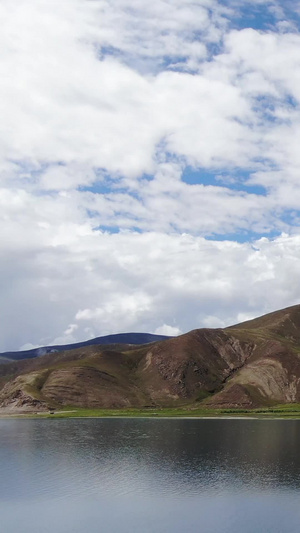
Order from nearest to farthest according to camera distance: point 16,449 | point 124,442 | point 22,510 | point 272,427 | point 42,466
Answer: point 22,510 < point 42,466 < point 16,449 < point 124,442 < point 272,427

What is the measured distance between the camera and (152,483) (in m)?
74.5

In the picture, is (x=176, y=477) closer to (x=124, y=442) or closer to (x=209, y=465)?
(x=209, y=465)

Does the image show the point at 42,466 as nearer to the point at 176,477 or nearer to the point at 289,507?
the point at 176,477

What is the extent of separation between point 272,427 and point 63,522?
103792mm

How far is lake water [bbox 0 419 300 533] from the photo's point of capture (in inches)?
2208

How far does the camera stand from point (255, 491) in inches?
2687

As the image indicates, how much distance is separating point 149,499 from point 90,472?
20.0m

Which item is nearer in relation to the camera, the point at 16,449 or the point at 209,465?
the point at 209,465

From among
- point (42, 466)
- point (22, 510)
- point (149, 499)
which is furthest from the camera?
point (42, 466)

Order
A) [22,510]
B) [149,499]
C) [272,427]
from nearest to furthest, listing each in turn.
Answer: [22,510] < [149,499] < [272,427]

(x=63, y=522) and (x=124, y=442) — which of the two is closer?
(x=63, y=522)

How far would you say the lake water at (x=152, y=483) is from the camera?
56.1 meters

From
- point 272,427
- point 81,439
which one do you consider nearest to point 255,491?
point 81,439

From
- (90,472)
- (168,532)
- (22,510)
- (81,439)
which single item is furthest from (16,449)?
(168,532)
